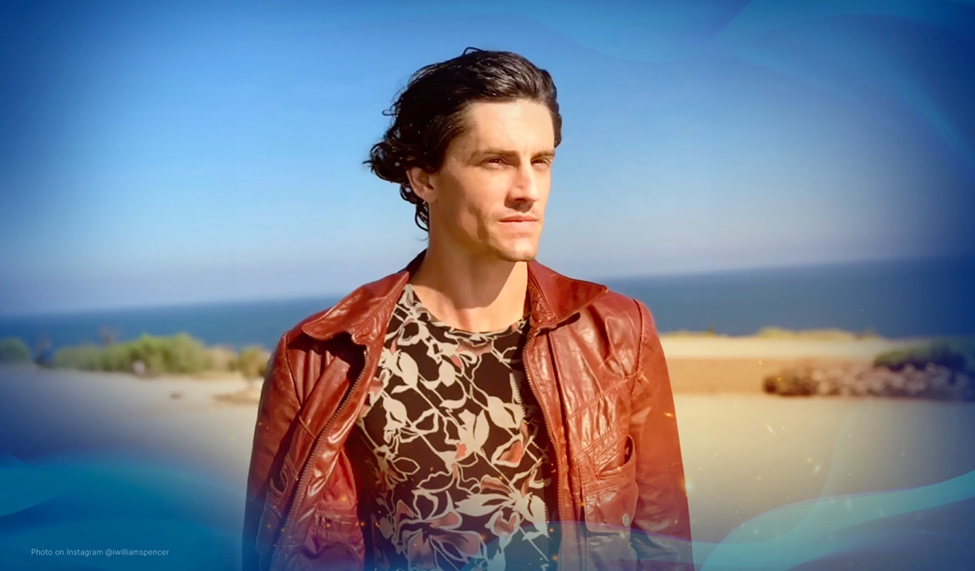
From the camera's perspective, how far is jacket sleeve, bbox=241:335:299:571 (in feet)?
5.22

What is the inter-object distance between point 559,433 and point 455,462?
225mm

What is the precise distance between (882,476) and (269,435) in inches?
68.2

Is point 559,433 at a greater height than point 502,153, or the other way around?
point 502,153

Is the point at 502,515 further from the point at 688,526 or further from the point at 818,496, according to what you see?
the point at 818,496

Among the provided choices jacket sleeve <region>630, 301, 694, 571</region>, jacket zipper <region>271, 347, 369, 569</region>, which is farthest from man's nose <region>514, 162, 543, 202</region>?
jacket zipper <region>271, 347, 369, 569</region>

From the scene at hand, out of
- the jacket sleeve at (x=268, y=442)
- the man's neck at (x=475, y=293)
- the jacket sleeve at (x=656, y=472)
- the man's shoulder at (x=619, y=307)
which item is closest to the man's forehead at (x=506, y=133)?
the man's neck at (x=475, y=293)

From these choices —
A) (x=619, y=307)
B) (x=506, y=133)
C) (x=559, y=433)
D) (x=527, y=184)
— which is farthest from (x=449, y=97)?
(x=559, y=433)

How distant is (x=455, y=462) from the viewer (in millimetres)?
1528

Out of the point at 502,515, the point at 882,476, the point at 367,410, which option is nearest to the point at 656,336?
the point at 502,515

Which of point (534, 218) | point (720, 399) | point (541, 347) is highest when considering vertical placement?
point (534, 218)

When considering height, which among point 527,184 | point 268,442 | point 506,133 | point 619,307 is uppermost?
point 506,133

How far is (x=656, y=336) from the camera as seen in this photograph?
1669mm

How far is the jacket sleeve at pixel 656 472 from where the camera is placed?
1573 mm

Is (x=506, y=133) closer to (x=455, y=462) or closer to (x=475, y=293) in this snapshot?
(x=475, y=293)
